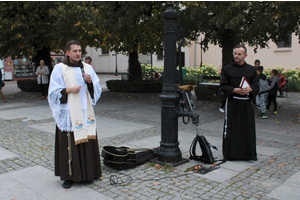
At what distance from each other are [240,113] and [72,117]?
9.14 feet

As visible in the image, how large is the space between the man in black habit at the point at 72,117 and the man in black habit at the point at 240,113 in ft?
7.74

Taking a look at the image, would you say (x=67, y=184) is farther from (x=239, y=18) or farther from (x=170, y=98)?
(x=239, y=18)

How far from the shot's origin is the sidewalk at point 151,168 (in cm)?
402

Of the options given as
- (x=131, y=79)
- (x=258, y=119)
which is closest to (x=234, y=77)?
(x=258, y=119)

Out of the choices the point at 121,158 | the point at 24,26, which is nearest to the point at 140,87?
the point at 24,26

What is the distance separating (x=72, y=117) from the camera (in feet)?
13.6

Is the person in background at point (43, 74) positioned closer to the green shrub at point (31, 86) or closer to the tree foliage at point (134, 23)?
the tree foliage at point (134, 23)

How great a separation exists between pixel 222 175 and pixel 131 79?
1217cm

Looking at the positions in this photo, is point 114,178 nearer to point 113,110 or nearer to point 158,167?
point 158,167

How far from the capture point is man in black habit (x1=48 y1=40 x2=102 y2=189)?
13.5 feet

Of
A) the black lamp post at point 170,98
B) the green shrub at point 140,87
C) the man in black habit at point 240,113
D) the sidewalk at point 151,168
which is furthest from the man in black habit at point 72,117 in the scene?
the green shrub at point 140,87

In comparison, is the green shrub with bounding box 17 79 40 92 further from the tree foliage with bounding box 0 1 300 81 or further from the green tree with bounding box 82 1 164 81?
the green tree with bounding box 82 1 164 81

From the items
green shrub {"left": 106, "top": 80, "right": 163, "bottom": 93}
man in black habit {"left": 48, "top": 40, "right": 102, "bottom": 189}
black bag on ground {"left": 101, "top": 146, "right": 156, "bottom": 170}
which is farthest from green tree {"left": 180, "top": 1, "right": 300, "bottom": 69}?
man in black habit {"left": 48, "top": 40, "right": 102, "bottom": 189}

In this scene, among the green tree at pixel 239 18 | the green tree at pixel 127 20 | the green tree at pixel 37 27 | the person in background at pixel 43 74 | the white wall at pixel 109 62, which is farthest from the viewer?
the white wall at pixel 109 62
